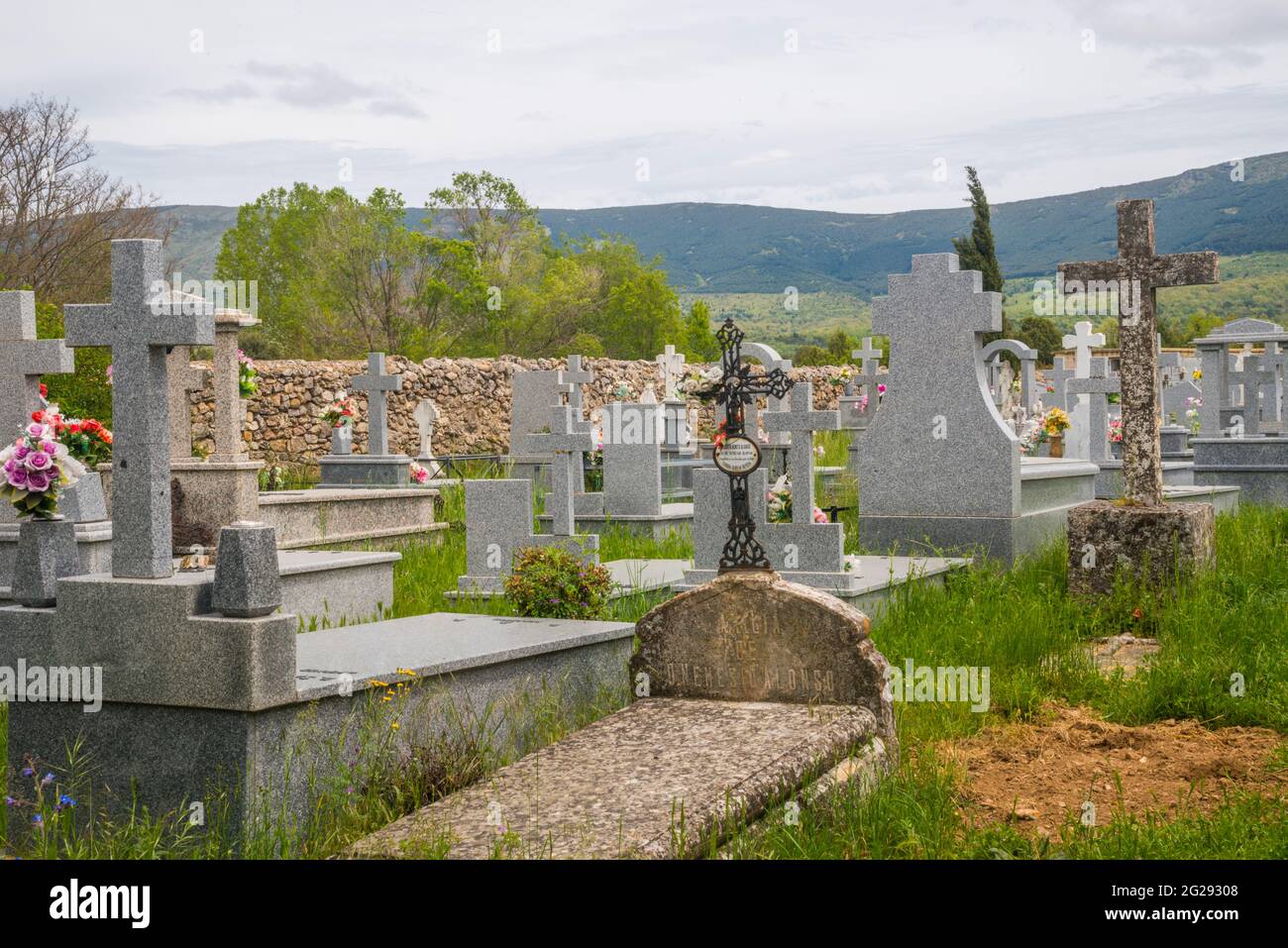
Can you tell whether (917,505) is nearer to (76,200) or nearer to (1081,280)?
(1081,280)

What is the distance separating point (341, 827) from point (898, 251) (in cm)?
12588

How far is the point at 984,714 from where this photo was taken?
618cm

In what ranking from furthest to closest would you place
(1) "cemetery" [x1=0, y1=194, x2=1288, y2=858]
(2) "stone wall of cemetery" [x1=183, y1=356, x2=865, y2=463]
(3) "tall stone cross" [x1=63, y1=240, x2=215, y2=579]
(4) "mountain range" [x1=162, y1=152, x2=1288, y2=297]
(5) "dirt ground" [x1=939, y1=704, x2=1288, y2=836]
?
(4) "mountain range" [x1=162, y1=152, x2=1288, y2=297] < (2) "stone wall of cemetery" [x1=183, y1=356, x2=865, y2=463] < (5) "dirt ground" [x1=939, y1=704, x2=1288, y2=836] < (3) "tall stone cross" [x1=63, y1=240, x2=215, y2=579] < (1) "cemetery" [x1=0, y1=194, x2=1288, y2=858]

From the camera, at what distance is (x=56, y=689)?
15.2ft

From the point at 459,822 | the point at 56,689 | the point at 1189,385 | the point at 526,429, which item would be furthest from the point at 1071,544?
the point at 1189,385

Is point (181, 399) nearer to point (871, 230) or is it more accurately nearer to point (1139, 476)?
point (1139, 476)

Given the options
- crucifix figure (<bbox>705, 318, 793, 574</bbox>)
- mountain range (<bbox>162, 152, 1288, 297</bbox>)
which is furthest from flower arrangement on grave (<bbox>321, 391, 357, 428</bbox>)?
mountain range (<bbox>162, 152, 1288, 297</bbox>)

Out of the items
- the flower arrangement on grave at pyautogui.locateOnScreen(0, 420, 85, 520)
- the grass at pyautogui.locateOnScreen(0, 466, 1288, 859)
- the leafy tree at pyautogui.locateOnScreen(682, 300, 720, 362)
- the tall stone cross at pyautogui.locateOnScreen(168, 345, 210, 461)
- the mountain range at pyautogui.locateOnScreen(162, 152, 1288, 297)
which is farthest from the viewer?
the mountain range at pyautogui.locateOnScreen(162, 152, 1288, 297)

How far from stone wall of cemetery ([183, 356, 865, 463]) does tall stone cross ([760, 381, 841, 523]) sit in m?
12.3

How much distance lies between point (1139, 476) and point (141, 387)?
631 centimetres

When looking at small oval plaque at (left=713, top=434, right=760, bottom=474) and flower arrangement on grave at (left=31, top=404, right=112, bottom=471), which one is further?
flower arrangement on grave at (left=31, top=404, right=112, bottom=471)

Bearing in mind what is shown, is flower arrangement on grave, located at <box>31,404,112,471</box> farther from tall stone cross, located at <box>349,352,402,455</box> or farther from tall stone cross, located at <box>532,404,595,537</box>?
tall stone cross, located at <box>349,352,402,455</box>

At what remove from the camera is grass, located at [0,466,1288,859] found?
13.6 feet

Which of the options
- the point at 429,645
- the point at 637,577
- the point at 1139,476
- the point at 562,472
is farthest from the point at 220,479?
the point at 1139,476
